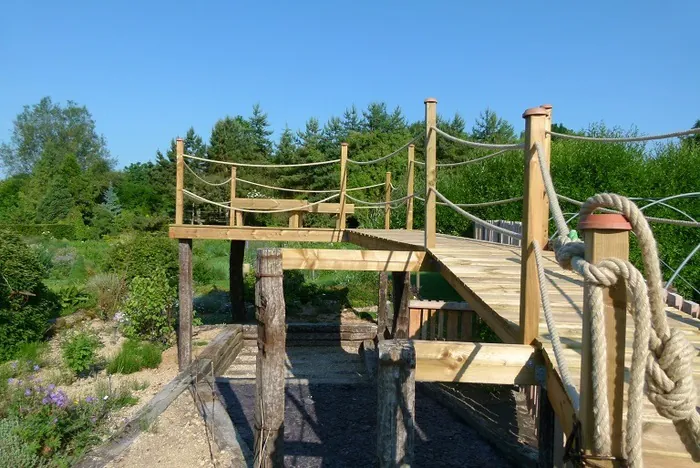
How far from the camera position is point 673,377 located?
35.6 inches

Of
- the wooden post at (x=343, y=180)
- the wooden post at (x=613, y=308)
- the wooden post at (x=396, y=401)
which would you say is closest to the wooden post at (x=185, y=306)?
the wooden post at (x=343, y=180)

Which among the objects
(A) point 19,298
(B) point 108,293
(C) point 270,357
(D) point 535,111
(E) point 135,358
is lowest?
(E) point 135,358

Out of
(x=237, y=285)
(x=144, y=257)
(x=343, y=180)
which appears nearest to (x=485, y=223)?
(x=343, y=180)

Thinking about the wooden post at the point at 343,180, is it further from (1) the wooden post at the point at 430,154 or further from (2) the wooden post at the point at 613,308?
(2) the wooden post at the point at 613,308

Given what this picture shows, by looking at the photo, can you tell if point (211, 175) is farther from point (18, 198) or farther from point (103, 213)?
point (18, 198)

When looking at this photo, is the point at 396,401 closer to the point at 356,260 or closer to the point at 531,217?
the point at 531,217

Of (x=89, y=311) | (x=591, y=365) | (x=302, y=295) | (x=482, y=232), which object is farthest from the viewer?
(x=302, y=295)

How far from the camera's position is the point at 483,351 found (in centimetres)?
198

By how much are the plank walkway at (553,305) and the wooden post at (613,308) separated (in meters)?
0.40

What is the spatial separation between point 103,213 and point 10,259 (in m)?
24.0

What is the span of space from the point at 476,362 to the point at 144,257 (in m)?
10.9

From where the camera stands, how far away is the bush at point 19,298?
7.79 meters

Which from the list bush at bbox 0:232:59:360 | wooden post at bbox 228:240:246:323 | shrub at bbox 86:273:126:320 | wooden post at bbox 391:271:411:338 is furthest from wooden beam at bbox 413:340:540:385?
shrub at bbox 86:273:126:320

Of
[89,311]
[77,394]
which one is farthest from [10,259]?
[77,394]
